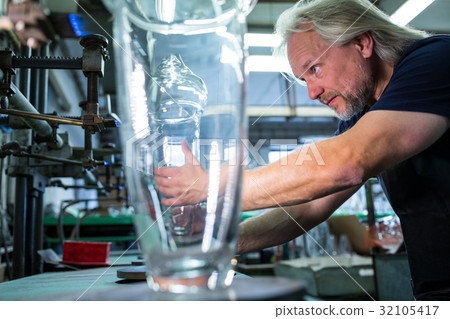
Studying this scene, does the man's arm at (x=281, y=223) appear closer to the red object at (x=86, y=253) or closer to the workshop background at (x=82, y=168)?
the workshop background at (x=82, y=168)

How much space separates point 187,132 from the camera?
1.57ft

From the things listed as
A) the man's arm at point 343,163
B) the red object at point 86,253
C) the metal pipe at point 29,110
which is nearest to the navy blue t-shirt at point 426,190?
the man's arm at point 343,163

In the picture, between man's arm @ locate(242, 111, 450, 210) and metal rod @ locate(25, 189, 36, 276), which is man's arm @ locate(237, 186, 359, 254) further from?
metal rod @ locate(25, 189, 36, 276)

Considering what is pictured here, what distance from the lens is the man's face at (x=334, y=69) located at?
1033 mm

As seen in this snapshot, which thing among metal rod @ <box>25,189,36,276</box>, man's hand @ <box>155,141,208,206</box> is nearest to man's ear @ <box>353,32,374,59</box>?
man's hand @ <box>155,141,208,206</box>

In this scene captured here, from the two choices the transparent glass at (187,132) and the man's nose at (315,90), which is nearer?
the transparent glass at (187,132)

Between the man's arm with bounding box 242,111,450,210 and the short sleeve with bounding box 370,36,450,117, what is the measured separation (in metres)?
0.03

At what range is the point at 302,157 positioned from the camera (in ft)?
2.08

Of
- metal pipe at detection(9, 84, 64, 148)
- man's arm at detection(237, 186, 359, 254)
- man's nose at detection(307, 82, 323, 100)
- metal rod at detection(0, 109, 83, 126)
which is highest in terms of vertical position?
man's nose at detection(307, 82, 323, 100)

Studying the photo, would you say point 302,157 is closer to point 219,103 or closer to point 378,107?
point 378,107

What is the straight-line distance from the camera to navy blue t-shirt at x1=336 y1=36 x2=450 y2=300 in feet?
2.41

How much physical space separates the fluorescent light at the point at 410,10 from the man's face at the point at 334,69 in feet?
7.96
